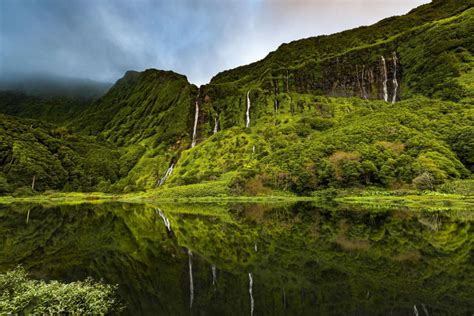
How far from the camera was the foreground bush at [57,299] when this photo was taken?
1415 centimetres

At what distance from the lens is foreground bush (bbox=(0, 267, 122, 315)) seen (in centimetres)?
1415

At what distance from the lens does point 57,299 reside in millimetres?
14797

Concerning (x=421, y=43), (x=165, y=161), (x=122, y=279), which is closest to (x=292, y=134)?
(x=165, y=161)

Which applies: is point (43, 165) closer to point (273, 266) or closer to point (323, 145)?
point (323, 145)

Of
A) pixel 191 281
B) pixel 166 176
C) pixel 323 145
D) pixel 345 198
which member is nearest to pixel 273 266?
pixel 191 281

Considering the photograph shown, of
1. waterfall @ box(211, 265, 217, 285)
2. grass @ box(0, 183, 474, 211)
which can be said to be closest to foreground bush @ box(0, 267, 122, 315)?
waterfall @ box(211, 265, 217, 285)

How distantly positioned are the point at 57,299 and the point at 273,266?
1290cm

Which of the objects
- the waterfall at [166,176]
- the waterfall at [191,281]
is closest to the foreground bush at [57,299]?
the waterfall at [191,281]

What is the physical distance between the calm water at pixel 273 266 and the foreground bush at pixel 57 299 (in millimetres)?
1203

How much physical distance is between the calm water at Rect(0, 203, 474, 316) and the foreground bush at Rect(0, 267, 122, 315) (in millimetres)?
1203

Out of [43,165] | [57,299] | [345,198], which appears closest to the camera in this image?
[57,299]

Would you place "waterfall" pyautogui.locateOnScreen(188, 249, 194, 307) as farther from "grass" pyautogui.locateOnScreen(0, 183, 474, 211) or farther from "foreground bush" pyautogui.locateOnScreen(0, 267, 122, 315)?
"grass" pyautogui.locateOnScreen(0, 183, 474, 211)

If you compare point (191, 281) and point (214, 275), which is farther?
point (214, 275)

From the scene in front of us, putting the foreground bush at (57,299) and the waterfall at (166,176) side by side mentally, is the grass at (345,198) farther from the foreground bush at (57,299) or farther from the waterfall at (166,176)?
the foreground bush at (57,299)
